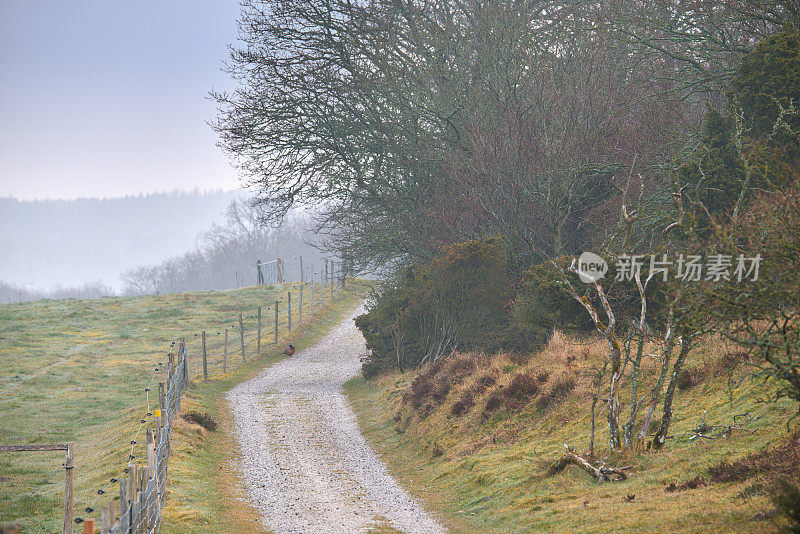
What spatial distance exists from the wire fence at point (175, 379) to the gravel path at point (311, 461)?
6.15ft

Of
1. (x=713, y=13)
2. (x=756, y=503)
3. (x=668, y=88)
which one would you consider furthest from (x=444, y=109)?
(x=756, y=503)

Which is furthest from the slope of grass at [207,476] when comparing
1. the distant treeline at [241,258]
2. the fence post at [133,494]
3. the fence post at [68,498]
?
the distant treeline at [241,258]

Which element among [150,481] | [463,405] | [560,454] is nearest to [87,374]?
[463,405]

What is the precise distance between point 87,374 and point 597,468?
1033 inches

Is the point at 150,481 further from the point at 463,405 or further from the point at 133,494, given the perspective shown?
the point at 463,405

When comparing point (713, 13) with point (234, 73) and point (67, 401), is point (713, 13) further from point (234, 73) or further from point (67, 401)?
point (67, 401)

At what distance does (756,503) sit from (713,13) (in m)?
15.5

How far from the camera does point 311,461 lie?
17297 mm

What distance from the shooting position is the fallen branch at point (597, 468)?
1159 cm

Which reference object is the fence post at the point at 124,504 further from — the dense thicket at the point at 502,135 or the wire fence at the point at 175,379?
the dense thicket at the point at 502,135

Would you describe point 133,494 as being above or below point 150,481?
above

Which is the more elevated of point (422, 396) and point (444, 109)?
point (444, 109)

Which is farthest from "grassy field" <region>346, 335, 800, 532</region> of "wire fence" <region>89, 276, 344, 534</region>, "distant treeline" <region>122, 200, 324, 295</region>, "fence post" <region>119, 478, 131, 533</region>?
"distant treeline" <region>122, 200, 324, 295</region>

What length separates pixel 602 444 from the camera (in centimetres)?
1321
